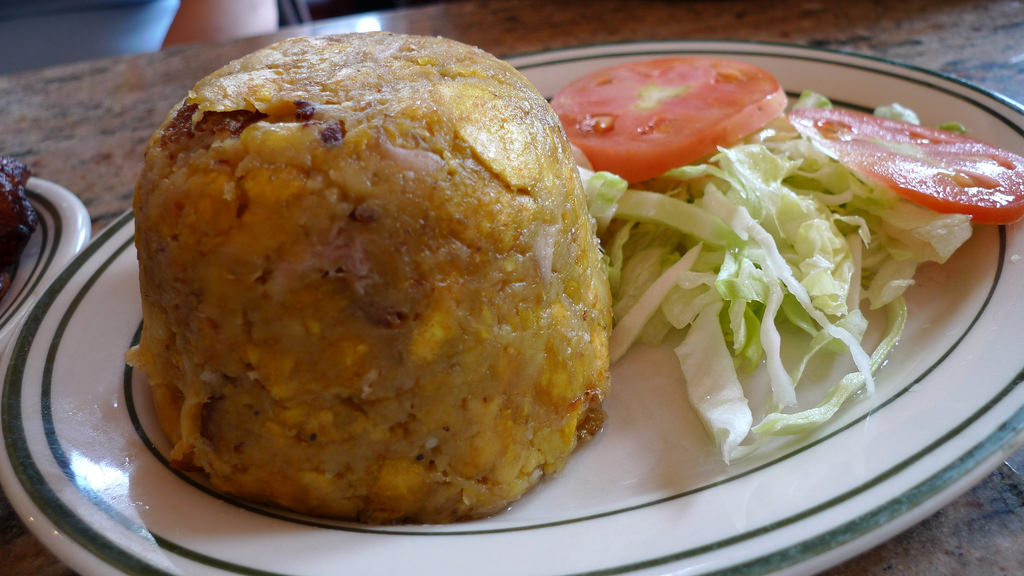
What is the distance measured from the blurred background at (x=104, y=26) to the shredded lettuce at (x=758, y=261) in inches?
161

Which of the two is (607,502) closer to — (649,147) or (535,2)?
(649,147)

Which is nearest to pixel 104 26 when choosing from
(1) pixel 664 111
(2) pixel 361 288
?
(1) pixel 664 111

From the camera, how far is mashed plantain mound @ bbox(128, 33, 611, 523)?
1.29 metres

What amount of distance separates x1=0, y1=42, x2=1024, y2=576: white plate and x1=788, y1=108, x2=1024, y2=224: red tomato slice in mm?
102

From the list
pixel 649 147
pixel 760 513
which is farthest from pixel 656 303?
pixel 760 513

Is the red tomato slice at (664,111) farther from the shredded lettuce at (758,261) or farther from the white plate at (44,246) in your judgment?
the white plate at (44,246)

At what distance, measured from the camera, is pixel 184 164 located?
1.38 meters

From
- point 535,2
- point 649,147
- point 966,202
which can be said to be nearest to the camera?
point 966,202

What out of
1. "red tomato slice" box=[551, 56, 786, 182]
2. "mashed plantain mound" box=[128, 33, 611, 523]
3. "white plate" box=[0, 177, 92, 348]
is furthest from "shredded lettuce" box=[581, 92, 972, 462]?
"white plate" box=[0, 177, 92, 348]

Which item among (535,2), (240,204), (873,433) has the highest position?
(240,204)

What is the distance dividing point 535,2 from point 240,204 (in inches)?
157

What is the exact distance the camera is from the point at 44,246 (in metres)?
2.41

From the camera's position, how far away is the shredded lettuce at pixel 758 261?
5.96 ft

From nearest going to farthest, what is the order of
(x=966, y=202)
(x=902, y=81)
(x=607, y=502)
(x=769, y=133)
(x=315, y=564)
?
(x=315, y=564) < (x=607, y=502) < (x=966, y=202) < (x=769, y=133) < (x=902, y=81)
